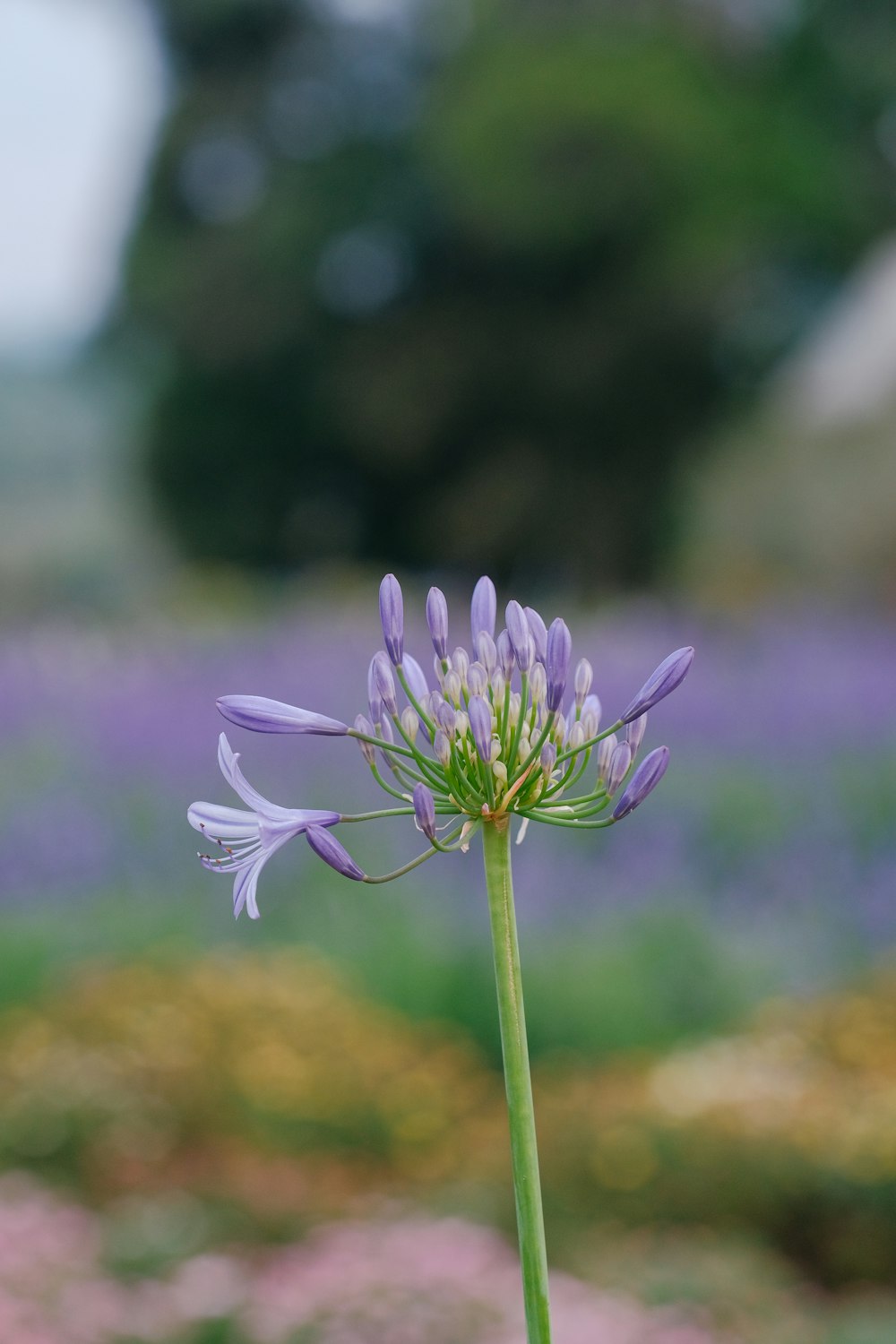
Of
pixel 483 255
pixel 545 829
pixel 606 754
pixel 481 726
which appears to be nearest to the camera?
pixel 481 726

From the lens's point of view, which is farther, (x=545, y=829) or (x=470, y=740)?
(x=545, y=829)

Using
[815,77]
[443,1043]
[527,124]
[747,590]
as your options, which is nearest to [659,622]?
[747,590]

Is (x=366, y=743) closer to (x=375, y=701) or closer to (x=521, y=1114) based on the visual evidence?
(x=375, y=701)

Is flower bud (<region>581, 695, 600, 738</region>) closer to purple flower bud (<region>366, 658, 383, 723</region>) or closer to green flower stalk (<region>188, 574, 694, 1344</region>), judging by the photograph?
green flower stalk (<region>188, 574, 694, 1344</region>)

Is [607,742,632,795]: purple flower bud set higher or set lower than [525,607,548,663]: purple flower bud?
lower

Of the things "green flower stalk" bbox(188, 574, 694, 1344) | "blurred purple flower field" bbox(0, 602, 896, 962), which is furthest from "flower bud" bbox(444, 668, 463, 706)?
"blurred purple flower field" bbox(0, 602, 896, 962)

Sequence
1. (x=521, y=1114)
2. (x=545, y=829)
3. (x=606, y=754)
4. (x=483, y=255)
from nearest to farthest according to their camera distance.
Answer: (x=521, y=1114) → (x=606, y=754) → (x=545, y=829) → (x=483, y=255)

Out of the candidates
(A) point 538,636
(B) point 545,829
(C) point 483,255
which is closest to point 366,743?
(A) point 538,636

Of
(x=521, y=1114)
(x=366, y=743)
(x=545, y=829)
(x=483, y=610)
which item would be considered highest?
(x=545, y=829)
